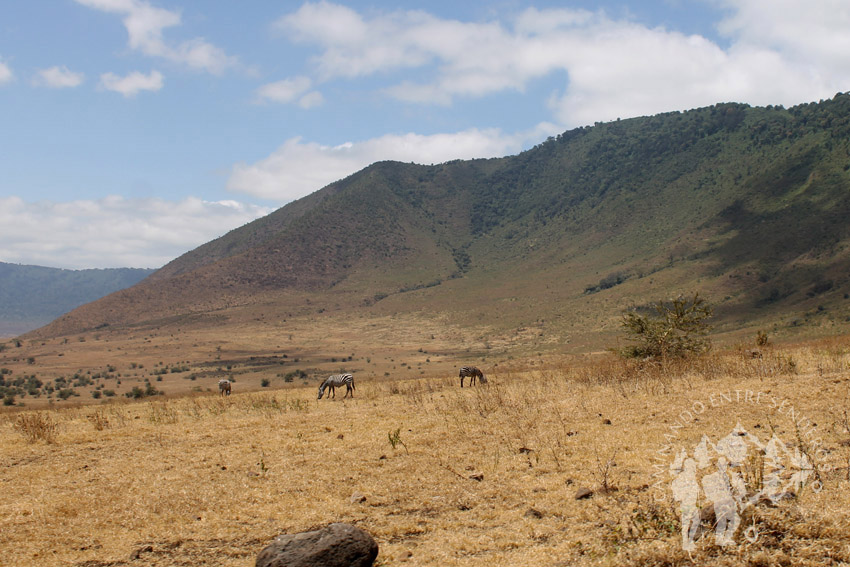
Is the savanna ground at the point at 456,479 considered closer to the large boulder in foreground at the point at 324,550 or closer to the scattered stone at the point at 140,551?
the scattered stone at the point at 140,551

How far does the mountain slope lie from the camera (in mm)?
64500

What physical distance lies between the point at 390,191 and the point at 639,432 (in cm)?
14178

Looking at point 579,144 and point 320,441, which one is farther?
point 579,144

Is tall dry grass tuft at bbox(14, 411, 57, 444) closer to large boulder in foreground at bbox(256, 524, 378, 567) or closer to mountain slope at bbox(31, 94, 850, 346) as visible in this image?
large boulder in foreground at bbox(256, 524, 378, 567)

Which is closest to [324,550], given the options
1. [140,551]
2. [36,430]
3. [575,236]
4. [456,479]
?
[140,551]

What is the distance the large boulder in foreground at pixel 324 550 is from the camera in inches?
202

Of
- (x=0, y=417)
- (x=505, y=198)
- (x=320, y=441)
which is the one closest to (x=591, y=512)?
(x=320, y=441)

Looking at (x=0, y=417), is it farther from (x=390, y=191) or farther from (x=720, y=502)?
(x=390, y=191)

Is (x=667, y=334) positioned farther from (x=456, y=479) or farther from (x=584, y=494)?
(x=584, y=494)

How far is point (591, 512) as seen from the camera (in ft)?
20.0

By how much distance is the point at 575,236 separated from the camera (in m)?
106

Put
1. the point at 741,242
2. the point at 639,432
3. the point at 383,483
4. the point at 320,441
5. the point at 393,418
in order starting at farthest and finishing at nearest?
the point at 741,242 < the point at 393,418 < the point at 320,441 < the point at 639,432 < the point at 383,483

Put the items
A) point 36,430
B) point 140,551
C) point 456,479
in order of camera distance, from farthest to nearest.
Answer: point 36,430 → point 456,479 → point 140,551

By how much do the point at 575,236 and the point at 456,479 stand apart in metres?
102
